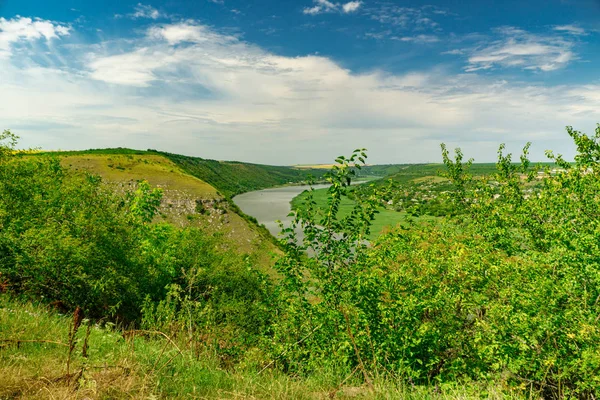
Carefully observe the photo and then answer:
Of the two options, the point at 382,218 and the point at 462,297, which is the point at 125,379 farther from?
the point at 382,218

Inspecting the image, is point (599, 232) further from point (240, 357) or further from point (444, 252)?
point (240, 357)

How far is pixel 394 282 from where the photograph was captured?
9180mm

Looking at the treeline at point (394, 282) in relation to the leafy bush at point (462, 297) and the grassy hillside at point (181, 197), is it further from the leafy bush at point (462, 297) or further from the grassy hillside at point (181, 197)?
the grassy hillside at point (181, 197)

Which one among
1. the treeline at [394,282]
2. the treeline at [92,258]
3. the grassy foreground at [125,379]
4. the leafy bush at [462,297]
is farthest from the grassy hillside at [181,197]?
the grassy foreground at [125,379]

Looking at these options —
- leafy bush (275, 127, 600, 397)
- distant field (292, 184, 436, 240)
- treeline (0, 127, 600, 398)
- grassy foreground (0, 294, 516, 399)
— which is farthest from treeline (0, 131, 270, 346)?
distant field (292, 184, 436, 240)

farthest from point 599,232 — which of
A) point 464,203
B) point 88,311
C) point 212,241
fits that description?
point 212,241

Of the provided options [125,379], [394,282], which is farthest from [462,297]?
[125,379]

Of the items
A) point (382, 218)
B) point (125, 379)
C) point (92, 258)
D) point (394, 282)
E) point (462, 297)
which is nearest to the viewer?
point (125, 379)

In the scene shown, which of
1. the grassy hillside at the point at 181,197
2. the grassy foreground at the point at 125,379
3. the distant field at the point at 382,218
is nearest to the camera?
the grassy foreground at the point at 125,379

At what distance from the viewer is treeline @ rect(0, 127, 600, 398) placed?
24.6 feet

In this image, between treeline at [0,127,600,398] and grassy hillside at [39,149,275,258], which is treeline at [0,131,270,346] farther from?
grassy hillside at [39,149,275,258]

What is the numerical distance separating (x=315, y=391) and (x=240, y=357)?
6.51 metres

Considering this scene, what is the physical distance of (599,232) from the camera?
7945mm

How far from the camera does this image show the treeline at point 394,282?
7500mm
